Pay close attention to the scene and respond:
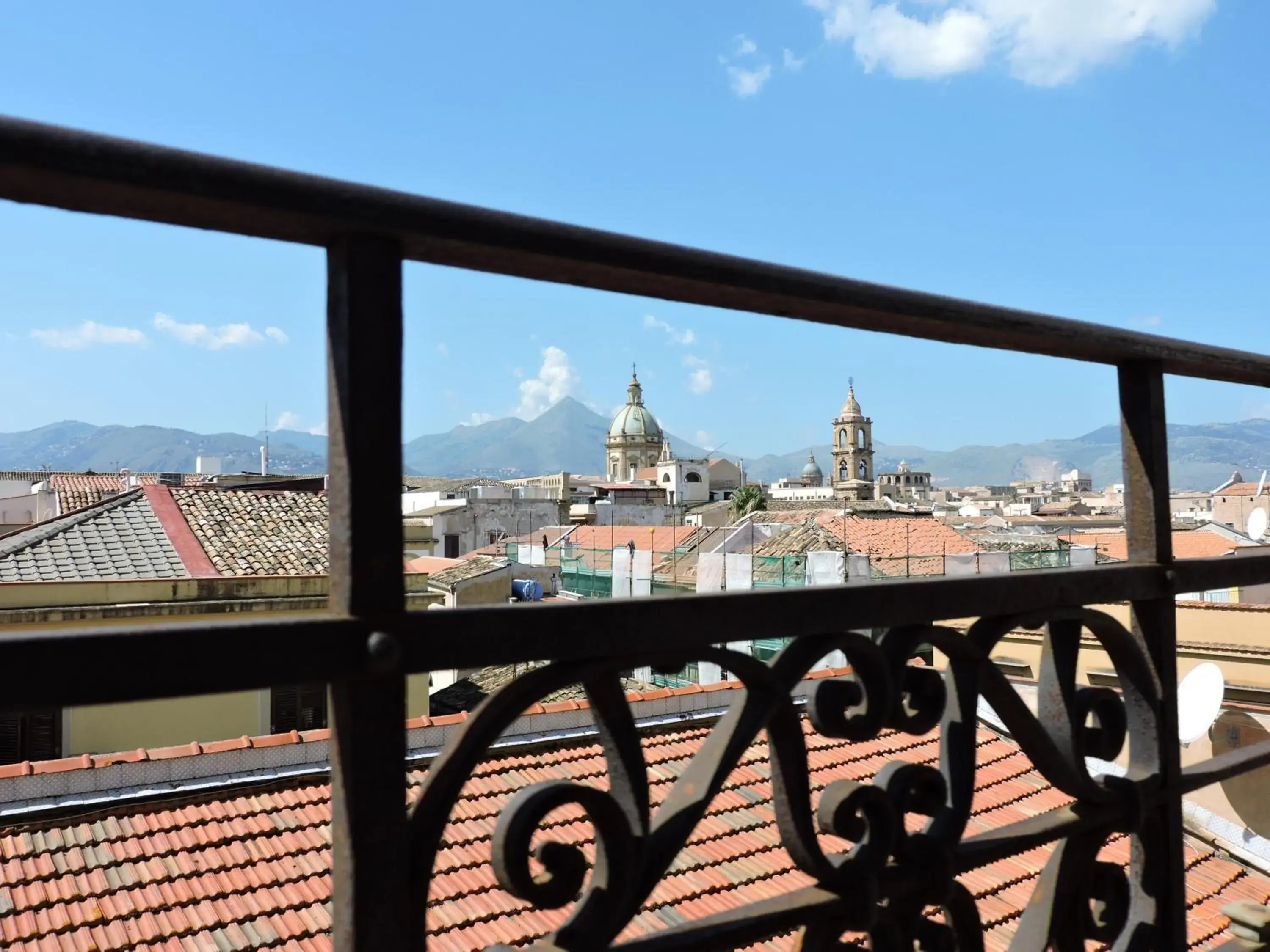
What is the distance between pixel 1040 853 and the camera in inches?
308

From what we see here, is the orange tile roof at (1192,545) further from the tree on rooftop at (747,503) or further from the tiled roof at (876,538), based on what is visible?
the tree on rooftop at (747,503)

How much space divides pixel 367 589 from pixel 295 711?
40.2ft

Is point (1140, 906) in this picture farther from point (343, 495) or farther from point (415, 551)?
point (415, 551)

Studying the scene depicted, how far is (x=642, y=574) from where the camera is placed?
25.0m

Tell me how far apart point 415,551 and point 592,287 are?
21.6 metres

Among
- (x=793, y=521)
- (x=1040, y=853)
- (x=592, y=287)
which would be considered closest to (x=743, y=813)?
(x=1040, y=853)

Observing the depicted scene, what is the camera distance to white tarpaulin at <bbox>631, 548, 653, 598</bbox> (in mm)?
24328

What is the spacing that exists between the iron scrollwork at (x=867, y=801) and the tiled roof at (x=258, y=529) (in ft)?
43.9

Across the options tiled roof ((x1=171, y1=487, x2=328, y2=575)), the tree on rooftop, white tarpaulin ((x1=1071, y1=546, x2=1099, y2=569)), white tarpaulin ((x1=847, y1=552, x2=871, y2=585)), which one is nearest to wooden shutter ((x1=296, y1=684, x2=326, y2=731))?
tiled roof ((x1=171, y1=487, x2=328, y2=575))

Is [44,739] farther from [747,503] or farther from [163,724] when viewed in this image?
[747,503]

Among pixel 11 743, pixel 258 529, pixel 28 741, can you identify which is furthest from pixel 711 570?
pixel 11 743

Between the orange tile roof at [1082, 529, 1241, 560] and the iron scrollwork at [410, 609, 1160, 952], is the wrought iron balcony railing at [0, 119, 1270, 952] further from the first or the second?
the orange tile roof at [1082, 529, 1241, 560]

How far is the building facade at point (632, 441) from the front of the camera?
103188mm

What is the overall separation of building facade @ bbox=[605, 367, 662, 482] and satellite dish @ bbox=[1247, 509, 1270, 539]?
86085 millimetres
